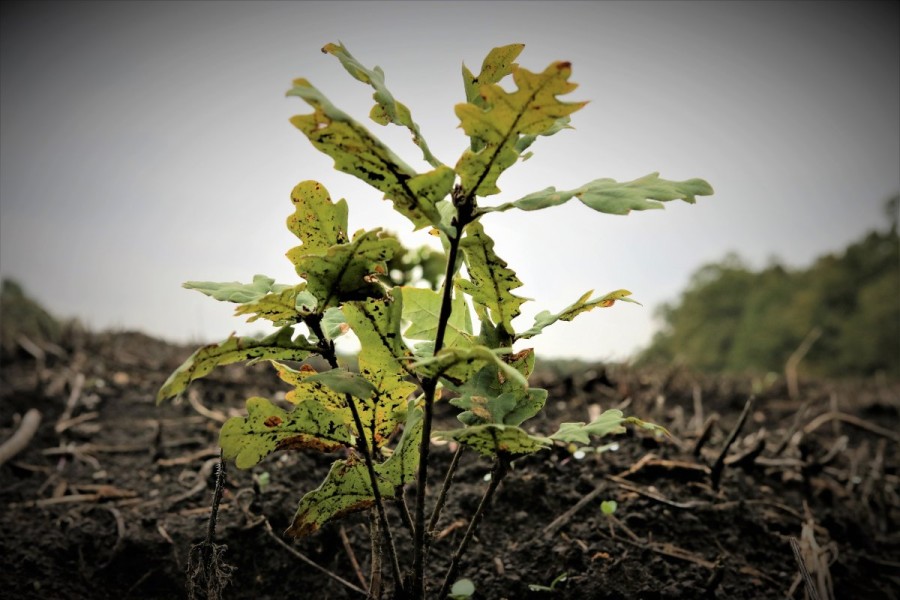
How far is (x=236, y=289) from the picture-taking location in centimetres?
104

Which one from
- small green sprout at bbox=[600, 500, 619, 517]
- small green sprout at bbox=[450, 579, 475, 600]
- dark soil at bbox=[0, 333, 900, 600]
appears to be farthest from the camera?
small green sprout at bbox=[600, 500, 619, 517]

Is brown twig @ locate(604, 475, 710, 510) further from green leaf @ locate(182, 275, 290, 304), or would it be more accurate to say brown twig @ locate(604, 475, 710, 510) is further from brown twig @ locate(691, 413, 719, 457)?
green leaf @ locate(182, 275, 290, 304)

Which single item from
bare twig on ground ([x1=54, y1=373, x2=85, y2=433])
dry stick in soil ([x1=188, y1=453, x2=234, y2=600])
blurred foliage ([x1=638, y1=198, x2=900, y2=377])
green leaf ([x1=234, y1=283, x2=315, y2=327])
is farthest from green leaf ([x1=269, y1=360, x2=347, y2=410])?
blurred foliage ([x1=638, y1=198, x2=900, y2=377])

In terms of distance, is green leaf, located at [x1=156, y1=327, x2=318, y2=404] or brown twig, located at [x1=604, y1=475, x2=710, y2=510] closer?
green leaf, located at [x1=156, y1=327, x2=318, y2=404]

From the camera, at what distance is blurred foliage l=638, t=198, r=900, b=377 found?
22.4 m

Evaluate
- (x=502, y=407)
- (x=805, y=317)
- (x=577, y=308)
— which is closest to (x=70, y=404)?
(x=502, y=407)

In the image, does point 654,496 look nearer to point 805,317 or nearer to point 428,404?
point 428,404

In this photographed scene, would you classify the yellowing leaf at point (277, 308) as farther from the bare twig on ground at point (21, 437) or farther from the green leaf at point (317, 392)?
the bare twig on ground at point (21, 437)

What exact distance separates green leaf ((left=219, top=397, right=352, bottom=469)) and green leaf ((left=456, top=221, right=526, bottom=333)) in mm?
408

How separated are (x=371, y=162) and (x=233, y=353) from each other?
17.5 inches

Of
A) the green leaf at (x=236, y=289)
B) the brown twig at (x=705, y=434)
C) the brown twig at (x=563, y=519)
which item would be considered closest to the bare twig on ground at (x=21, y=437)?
the green leaf at (x=236, y=289)

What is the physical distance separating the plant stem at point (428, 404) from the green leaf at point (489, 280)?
0.06 metres

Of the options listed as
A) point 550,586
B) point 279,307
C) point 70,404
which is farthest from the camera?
point 70,404

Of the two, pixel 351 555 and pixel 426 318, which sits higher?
pixel 426 318
